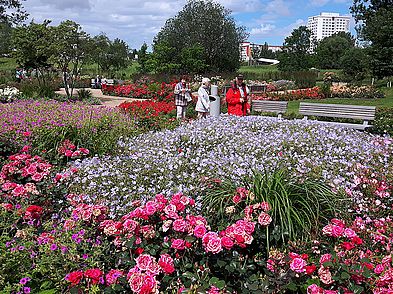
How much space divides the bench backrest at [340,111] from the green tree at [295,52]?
1376 inches

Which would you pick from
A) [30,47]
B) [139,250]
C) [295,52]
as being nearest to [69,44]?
[30,47]

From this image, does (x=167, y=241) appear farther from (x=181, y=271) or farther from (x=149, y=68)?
(x=149, y=68)

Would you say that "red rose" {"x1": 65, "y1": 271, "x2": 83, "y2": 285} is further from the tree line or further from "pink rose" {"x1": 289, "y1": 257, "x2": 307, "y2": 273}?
the tree line

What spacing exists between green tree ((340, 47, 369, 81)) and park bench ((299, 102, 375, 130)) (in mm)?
23025

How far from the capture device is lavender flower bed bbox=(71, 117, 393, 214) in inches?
170

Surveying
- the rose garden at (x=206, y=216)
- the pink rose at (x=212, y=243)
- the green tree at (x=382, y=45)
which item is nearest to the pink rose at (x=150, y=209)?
the rose garden at (x=206, y=216)

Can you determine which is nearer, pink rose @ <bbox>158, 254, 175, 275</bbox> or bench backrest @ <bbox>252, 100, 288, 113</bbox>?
pink rose @ <bbox>158, 254, 175, 275</bbox>

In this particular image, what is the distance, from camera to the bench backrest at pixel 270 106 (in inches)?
506

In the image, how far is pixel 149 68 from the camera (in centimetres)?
3569

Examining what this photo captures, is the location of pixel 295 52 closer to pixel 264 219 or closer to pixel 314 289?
pixel 264 219

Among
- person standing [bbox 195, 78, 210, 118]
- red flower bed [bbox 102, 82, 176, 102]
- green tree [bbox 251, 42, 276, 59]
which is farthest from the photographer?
green tree [bbox 251, 42, 276, 59]

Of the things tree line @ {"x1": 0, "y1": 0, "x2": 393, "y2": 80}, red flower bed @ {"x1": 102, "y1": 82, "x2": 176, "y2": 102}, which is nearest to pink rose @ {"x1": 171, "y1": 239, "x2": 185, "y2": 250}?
red flower bed @ {"x1": 102, "y1": 82, "x2": 176, "y2": 102}

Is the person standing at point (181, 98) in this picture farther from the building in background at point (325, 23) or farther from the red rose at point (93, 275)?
the building in background at point (325, 23)

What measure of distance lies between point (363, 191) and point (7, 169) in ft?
11.9
